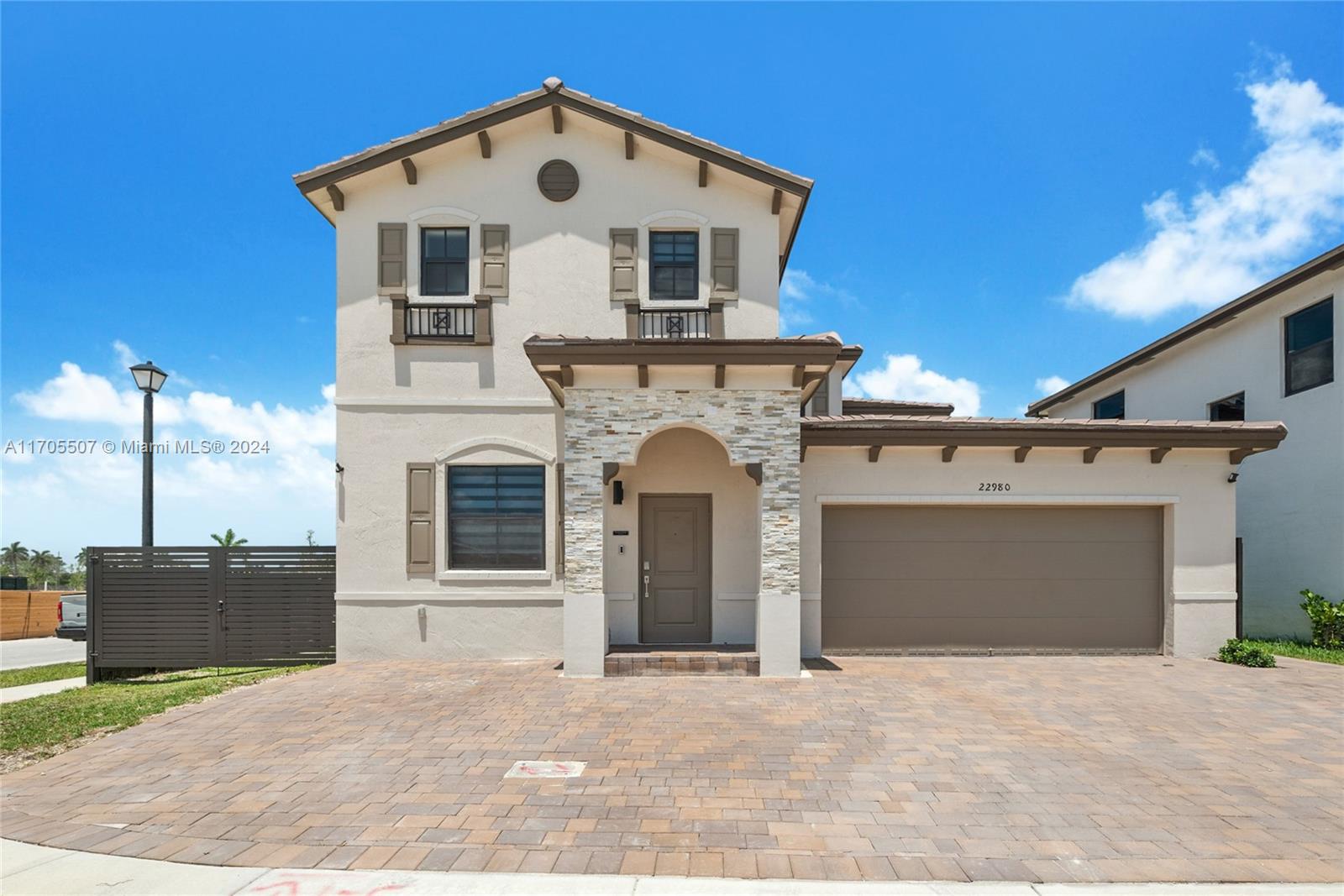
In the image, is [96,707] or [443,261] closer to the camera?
[96,707]

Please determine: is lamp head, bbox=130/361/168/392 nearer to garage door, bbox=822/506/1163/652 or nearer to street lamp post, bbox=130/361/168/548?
street lamp post, bbox=130/361/168/548

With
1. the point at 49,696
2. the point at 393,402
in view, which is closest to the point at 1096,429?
the point at 393,402

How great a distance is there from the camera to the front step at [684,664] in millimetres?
8891

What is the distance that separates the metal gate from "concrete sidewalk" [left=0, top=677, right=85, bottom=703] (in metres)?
0.65

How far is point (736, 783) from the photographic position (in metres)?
5.34

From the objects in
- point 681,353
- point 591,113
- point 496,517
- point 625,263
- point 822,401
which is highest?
point 591,113

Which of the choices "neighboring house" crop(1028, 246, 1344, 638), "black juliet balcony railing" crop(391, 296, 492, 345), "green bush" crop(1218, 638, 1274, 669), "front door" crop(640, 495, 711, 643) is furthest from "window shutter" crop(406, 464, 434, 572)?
"neighboring house" crop(1028, 246, 1344, 638)

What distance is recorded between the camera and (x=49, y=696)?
9312 millimetres

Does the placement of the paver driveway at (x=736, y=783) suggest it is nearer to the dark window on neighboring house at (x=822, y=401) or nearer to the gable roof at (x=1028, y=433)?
the gable roof at (x=1028, y=433)

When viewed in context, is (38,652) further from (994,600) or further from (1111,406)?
(1111,406)

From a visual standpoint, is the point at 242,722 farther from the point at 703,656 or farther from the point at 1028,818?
the point at 1028,818

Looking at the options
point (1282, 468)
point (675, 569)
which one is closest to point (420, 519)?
point (675, 569)

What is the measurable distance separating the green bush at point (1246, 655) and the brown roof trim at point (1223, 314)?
710 cm

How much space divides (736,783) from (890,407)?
38.9 feet
